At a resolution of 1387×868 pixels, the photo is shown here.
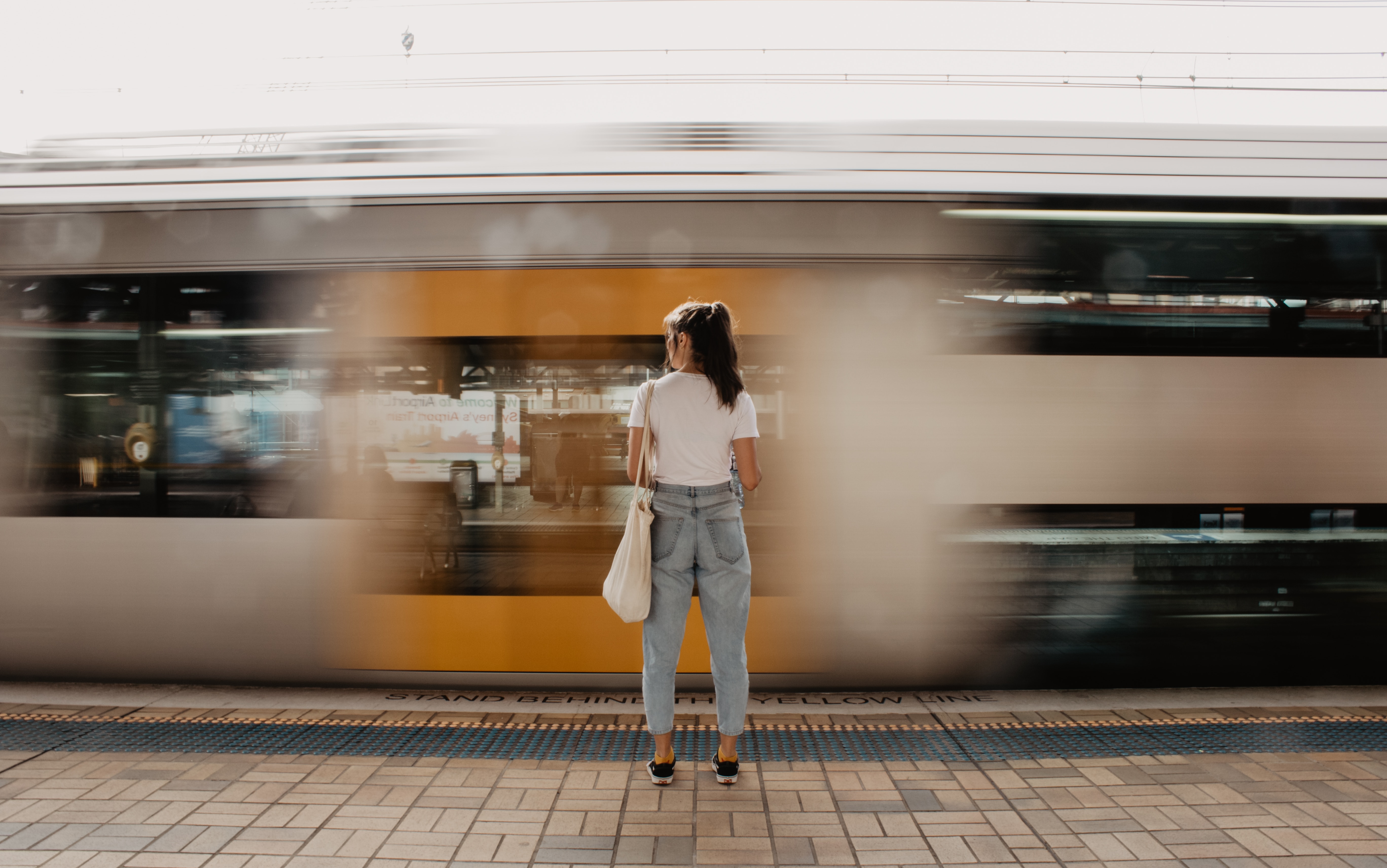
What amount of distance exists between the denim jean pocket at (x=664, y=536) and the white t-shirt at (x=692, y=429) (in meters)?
→ 0.15

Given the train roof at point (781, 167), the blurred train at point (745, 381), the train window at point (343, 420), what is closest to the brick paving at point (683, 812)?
the blurred train at point (745, 381)

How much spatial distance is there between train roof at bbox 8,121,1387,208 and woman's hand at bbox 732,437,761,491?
1350 mm

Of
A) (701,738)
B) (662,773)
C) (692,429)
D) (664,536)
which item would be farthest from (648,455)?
(701,738)

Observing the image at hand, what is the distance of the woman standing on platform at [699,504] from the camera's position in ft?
8.77

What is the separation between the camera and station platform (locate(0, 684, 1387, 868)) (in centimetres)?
243

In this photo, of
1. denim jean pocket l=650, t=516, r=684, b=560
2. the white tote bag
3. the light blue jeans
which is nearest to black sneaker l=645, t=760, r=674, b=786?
the light blue jeans

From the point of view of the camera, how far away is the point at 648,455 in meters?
2.69

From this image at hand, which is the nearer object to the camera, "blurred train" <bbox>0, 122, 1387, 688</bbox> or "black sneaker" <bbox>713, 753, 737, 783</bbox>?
"black sneaker" <bbox>713, 753, 737, 783</bbox>

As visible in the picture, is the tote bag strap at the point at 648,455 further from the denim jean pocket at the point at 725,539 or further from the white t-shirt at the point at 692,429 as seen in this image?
the denim jean pocket at the point at 725,539

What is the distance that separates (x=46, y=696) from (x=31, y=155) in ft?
9.34

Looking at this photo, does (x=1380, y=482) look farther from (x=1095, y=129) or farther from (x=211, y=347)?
(x=211, y=347)

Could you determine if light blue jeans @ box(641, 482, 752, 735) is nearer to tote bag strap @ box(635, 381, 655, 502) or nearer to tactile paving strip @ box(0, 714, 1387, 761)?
tote bag strap @ box(635, 381, 655, 502)

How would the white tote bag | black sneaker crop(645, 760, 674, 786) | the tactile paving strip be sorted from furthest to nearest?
the tactile paving strip < black sneaker crop(645, 760, 674, 786) < the white tote bag

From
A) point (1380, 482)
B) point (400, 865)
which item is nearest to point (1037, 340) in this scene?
point (1380, 482)
